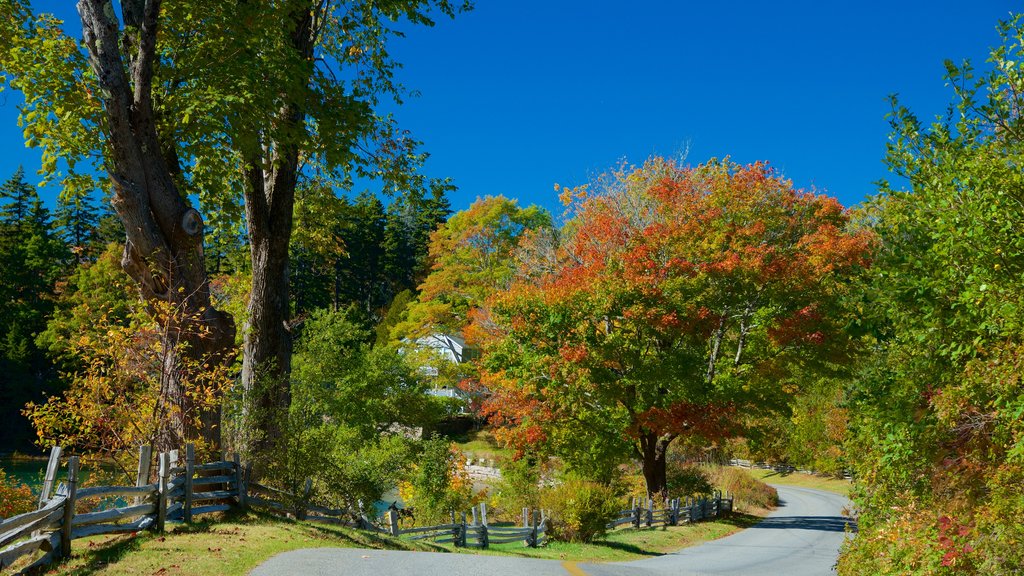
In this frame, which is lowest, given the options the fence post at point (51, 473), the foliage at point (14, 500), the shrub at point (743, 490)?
the shrub at point (743, 490)

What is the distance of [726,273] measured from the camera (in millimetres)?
22578

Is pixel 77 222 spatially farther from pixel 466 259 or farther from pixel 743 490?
pixel 743 490

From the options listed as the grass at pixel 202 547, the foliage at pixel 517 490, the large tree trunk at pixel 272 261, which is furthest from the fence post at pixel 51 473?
the foliage at pixel 517 490

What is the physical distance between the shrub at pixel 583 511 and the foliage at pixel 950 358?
943 centimetres

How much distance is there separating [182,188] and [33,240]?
41.7m

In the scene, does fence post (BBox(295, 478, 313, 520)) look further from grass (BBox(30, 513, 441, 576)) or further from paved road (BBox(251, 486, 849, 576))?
paved road (BBox(251, 486, 849, 576))

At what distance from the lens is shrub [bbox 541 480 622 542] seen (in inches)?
742

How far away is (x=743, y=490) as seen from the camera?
1318 inches

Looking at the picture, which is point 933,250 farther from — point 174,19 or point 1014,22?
point 174,19

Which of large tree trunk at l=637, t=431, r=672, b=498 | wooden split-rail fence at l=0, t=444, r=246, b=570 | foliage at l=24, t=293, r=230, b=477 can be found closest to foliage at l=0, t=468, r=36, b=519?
wooden split-rail fence at l=0, t=444, r=246, b=570

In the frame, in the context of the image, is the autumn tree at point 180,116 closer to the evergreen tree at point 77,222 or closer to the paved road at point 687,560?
the paved road at point 687,560

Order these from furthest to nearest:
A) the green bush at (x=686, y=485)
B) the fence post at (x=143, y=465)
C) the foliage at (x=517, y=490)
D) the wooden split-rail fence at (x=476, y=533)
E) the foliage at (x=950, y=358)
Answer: the green bush at (x=686, y=485) < the foliage at (x=517, y=490) < the wooden split-rail fence at (x=476, y=533) < the fence post at (x=143, y=465) < the foliage at (x=950, y=358)

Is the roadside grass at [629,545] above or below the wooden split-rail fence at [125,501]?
below

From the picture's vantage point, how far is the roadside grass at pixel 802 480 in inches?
1793
